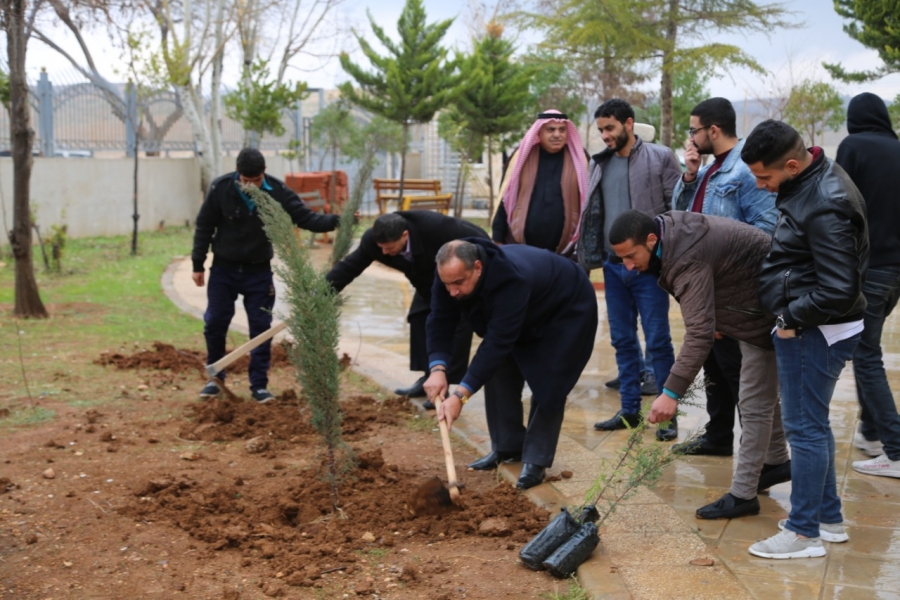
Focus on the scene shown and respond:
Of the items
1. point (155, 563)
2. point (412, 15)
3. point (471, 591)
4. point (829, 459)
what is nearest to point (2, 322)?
point (155, 563)

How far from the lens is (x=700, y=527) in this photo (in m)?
4.62

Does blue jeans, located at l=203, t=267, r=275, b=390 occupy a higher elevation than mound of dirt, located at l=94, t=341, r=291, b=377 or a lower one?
higher

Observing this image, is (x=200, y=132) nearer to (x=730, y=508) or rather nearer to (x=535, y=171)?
(x=535, y=171)

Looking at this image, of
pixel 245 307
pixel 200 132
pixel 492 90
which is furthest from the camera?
pixel 200 132

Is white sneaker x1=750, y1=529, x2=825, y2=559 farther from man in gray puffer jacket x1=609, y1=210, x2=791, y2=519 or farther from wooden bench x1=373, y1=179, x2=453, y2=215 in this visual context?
wooden bench x1=373, y1=179, x2=453, y2=215

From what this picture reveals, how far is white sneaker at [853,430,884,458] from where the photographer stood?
18.4 ft

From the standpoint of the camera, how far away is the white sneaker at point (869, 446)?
5.61 m

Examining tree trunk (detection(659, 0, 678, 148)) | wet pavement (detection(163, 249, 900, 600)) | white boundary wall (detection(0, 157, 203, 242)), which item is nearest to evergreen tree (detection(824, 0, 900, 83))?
tree trunk (detection(659, 0, 678, 148))

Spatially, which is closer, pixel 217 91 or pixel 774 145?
pixel 774 145

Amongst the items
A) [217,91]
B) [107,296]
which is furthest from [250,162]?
[217,91]

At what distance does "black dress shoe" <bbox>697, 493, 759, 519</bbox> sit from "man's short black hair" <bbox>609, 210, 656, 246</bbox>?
1.37 meters

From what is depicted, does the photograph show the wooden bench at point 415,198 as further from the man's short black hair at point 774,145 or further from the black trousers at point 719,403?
the man's short black hair at point 774,145

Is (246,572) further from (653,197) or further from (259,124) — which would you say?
(259,124)

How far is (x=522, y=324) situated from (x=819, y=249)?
5.36 feet
